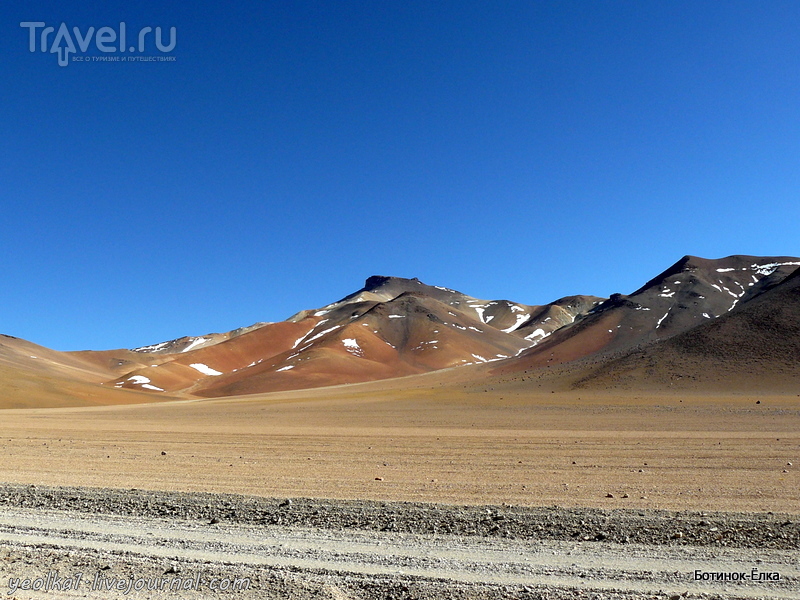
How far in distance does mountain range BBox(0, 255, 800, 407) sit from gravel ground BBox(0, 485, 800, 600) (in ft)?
179

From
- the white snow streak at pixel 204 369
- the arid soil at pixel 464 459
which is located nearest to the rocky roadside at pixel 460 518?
the arid soil at pixel 464 459

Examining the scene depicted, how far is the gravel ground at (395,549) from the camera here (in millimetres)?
7426

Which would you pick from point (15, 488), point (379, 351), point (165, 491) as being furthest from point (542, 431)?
point (379, 351)

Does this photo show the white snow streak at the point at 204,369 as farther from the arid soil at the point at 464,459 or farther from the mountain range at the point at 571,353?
the arid soil at the point at 464,459

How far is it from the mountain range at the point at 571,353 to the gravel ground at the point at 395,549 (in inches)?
2147

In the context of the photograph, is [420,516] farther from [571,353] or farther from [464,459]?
[571,353]

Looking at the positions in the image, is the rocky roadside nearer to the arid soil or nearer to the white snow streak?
the arid soil

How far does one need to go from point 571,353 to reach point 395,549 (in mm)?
127237

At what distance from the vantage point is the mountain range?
65562 mm

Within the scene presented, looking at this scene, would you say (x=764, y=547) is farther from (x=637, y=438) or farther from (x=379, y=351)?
(x=379, y=351)

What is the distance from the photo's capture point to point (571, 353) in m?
131

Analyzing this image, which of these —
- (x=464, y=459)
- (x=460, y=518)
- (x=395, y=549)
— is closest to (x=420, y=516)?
(x=460, y=518)

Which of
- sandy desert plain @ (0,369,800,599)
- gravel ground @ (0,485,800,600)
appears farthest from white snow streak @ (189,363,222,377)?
gravel ground @ (0,485,800,600)

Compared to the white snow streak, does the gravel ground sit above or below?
below
